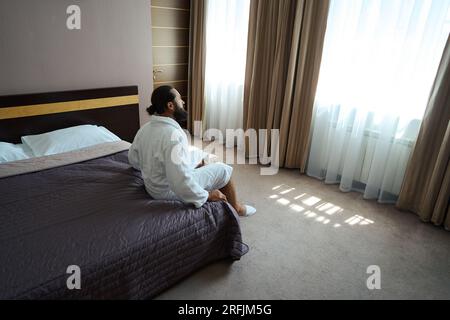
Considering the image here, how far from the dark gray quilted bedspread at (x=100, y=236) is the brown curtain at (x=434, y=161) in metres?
1.53

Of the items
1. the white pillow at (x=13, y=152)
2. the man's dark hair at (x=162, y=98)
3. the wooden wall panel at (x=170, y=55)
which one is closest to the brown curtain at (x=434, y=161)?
the man's dark hair at (x=162, y=98)

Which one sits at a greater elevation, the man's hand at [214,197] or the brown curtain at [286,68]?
the brown curtain at [286,68]

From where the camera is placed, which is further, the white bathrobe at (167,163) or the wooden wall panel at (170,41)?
the wooden wall panel at (170,41)

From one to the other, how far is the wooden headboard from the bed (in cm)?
1

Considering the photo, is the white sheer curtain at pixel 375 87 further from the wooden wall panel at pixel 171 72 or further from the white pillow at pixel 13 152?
the white pillow at pixel 13 152

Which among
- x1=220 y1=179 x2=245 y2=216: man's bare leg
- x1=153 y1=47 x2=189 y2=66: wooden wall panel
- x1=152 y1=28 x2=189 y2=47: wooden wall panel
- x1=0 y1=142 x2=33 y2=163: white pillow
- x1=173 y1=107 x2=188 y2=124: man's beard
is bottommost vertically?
x1=220 y1=179 x2=245 y2=216: man's bare leg

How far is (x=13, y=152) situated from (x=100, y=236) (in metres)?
1.34

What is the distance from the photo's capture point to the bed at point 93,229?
1279mm

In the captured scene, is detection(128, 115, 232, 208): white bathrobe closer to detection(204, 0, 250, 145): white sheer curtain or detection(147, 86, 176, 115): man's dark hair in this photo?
detection(147, 86, 176, 115): man's dark hair

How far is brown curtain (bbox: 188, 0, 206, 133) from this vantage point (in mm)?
3671

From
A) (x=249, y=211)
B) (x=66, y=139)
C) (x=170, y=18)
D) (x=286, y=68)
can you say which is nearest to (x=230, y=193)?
(x=249, y=211)

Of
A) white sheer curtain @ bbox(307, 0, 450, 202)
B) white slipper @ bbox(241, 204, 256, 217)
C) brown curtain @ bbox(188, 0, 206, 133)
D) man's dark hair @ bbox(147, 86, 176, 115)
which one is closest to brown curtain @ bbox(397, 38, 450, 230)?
white sheer curtain @ bbox(307, 0, 450, 202)

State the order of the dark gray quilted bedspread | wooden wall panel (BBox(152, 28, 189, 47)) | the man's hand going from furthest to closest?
1. wooden wall panel (BBox(152, 28, 189, 47))
2. the man's hand
3. the dark gray quilted bedspread
